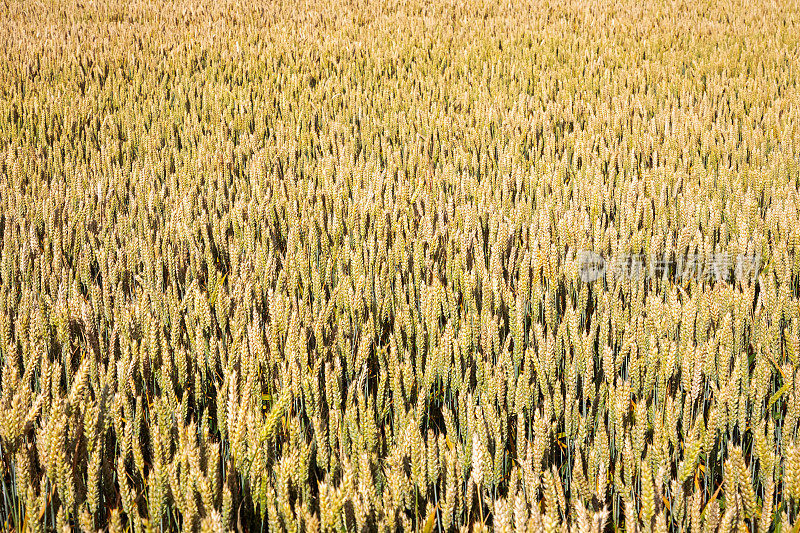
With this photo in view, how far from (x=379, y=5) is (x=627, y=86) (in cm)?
417

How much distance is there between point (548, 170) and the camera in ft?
9.88

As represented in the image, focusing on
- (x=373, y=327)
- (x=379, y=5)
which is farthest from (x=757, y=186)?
(x=379, y=5)

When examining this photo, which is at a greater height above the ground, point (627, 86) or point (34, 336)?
point (627, 86)

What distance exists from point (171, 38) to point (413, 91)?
3.09 m

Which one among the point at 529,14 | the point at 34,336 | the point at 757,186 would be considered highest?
the point at 529,14

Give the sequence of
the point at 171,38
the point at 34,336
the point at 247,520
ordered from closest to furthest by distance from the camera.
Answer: the point at 247,520 → the point at 34,336 → the point at 171,38

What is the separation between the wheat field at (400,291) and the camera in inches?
41.5

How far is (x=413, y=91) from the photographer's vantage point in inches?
181

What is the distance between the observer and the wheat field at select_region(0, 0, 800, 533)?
41.5 inches

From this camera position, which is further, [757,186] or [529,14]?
[529,14]

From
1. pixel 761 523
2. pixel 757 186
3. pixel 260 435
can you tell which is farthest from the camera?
pixel 757 186

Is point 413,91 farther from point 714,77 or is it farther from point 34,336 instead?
point 34,336

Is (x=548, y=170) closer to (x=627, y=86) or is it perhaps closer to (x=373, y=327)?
(x=373, y=327)

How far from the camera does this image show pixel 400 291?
69.2 inches
